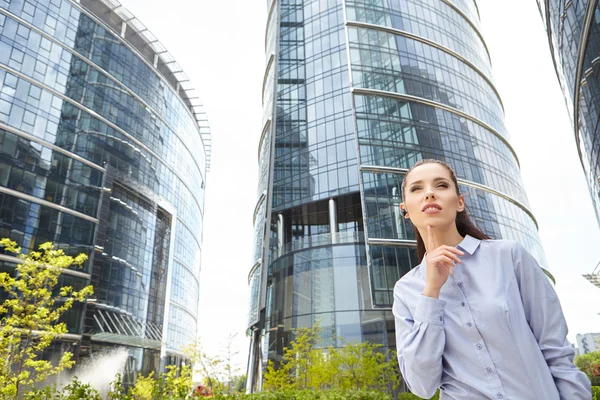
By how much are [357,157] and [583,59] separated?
50.9 ft

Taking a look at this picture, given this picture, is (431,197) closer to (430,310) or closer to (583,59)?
(430,310)

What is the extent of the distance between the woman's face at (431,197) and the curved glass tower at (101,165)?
42360 millimetres

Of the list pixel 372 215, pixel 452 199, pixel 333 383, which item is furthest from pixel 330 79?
pixel 452 199

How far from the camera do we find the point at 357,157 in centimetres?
3194

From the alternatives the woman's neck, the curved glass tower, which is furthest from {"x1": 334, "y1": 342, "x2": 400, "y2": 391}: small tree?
the curved glass tower

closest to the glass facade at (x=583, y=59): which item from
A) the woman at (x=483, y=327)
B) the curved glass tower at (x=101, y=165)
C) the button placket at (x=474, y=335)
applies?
the woman at (x=483, y=327)

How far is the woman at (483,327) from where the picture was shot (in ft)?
4.93

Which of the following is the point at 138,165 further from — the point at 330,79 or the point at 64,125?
the point at 330,79

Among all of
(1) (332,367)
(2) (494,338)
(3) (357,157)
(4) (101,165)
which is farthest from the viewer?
(4) (101,165)

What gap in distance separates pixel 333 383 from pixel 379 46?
2650cm

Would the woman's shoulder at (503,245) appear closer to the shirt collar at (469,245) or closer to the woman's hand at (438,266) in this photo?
the shirt collar at (469,245)

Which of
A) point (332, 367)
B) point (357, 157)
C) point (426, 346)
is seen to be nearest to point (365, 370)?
point (332, 367)

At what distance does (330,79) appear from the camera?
35375mm

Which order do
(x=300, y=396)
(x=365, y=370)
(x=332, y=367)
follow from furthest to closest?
(x=332, y=367), (x=365, y=370), (x=300, y=396)
